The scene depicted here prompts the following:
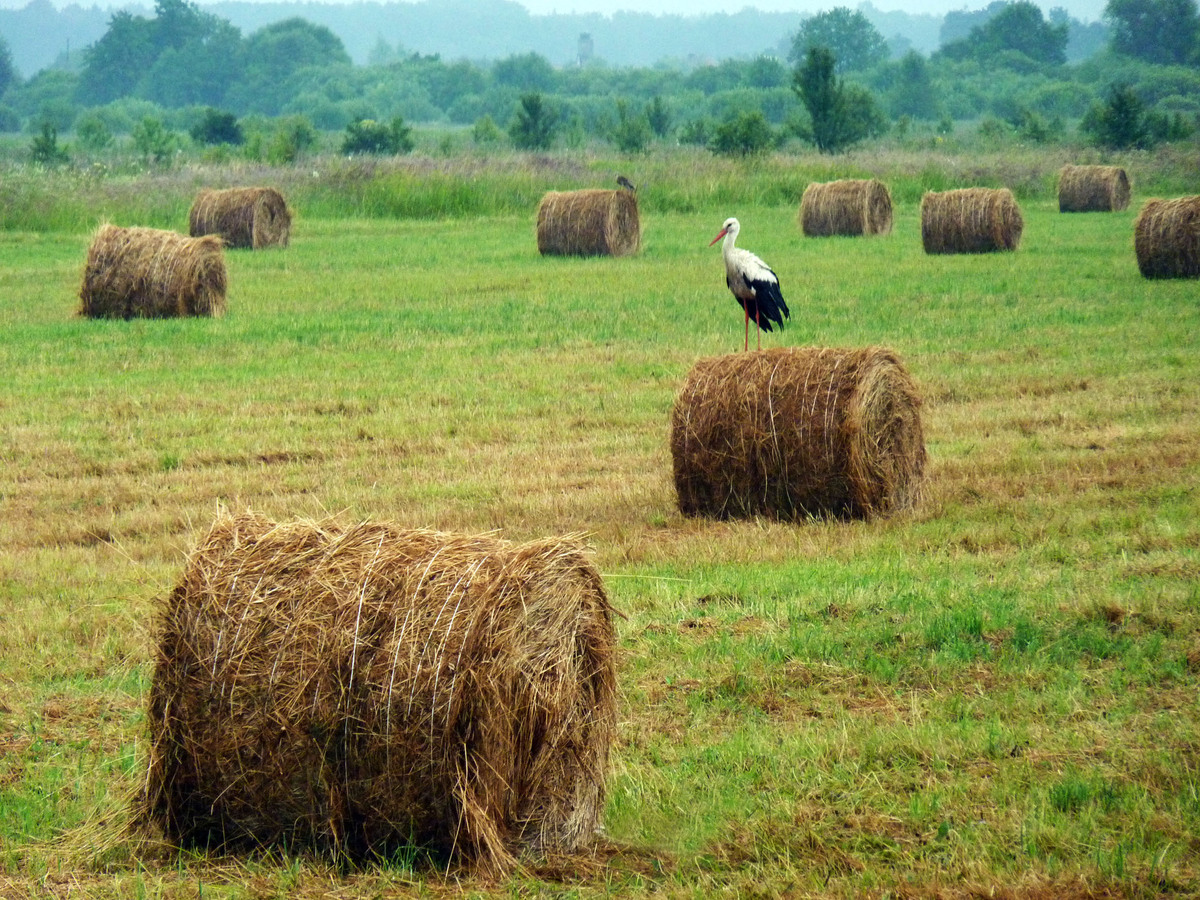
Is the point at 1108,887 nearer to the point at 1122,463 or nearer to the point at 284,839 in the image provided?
the point at 284,839

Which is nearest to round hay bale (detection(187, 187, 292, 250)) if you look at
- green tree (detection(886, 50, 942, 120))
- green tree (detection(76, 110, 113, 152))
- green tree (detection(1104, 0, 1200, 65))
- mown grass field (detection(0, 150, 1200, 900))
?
mown grass field (detection(0, 150, 1200, 900))

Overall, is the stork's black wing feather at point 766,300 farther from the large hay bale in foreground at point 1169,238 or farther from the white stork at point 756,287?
the large hay bale in foreground at point 1169,238

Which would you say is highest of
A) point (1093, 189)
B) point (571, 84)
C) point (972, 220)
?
point (571, 84)

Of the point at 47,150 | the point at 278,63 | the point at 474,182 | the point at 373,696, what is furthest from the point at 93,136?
the point at 278,63

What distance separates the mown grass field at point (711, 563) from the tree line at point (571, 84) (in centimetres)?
4497

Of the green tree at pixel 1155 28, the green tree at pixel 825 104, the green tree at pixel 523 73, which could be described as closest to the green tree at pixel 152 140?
the green tree at pixel 825 104

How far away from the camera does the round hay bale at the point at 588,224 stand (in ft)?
83.1

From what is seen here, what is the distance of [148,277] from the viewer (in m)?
18.2

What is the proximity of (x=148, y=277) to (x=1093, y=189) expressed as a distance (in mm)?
24035

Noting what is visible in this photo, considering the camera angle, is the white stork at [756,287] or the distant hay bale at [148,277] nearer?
the white stork at [756,287]

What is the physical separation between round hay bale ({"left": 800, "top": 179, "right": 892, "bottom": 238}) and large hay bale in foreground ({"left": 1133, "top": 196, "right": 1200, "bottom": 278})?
8.65 metres

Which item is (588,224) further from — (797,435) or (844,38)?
(844,38)

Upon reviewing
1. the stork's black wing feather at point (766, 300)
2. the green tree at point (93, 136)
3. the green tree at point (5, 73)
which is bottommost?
the stork's black wing feather at point (766, 300)

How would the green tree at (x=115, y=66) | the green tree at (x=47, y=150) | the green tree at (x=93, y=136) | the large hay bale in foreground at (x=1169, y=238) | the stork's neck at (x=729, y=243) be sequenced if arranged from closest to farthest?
the stork's neck at (x=729, y=243), the large hay bale in foreground at (x=1169, y=238), the green tree at (x=47, y=150), the green tree at (x=93, y=136), the green tree at (x=115, y=66)
